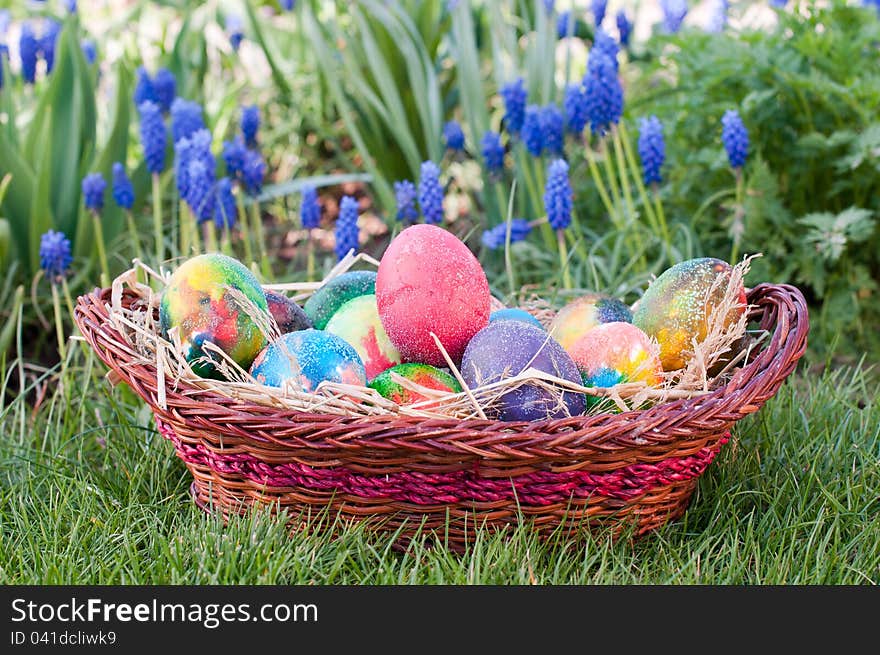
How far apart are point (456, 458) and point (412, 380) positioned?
0.29 m

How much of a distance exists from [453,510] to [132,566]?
0.59m

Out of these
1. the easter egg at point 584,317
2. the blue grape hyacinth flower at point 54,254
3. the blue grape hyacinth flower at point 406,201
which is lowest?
the easter egg at point 584,317

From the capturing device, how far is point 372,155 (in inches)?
157

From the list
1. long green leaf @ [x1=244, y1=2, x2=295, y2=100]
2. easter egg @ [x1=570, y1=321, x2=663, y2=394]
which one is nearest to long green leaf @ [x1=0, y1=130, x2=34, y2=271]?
long green leaf @ [x1=244, y1=2, x2=295, y2=100]

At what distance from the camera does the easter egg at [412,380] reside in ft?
6.33

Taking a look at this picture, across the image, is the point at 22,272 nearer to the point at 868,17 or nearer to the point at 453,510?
the point at 453,510

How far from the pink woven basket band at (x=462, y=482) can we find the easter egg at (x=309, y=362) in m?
0.16

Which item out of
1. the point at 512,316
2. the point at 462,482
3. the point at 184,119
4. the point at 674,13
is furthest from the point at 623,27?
the point at 462,482

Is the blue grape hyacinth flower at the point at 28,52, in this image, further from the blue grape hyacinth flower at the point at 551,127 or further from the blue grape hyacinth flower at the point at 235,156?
the blue grape hyacinth flower at the point at 551,127

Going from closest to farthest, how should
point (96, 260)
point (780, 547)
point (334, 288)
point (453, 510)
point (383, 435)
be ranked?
point (383, 435) → point (453, 510) → point (780, 547) → point (334, 288) → point (96, 260)

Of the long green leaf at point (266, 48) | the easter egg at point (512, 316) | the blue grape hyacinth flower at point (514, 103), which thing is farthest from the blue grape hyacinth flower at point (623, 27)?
the easter egg at point (512, 316)

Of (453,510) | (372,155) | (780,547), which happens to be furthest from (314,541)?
(372,155)

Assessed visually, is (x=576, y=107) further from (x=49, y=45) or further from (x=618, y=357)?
(x=49, y=45)

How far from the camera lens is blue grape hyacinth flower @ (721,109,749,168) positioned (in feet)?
9.10
